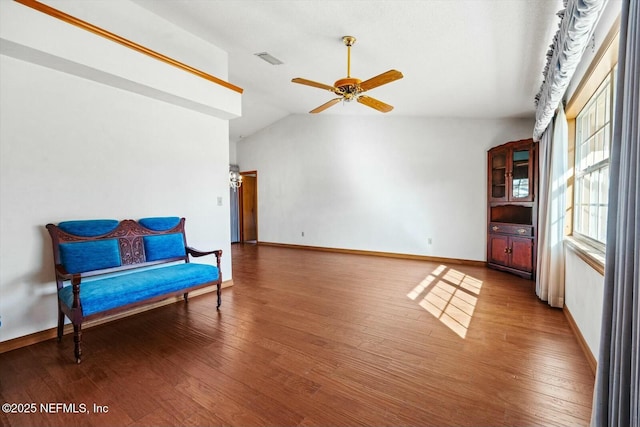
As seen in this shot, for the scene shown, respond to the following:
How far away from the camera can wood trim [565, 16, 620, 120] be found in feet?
6.01

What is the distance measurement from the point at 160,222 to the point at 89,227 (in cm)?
67

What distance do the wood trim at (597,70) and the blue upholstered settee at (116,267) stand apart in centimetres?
354

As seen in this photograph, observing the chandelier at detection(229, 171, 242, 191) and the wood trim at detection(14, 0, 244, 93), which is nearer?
the wood trim at detection(14, 0, 244, 93)

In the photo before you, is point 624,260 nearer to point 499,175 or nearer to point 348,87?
point 348,87

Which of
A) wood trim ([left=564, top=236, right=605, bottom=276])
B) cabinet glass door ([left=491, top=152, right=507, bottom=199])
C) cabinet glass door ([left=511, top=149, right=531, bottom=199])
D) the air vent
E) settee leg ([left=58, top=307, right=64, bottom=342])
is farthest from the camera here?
cabinet glass door ([left=491, top=152, right=507, bottom=199])

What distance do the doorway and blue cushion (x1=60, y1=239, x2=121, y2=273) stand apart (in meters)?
5.79

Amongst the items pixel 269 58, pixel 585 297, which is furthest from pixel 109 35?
pixel 585 297

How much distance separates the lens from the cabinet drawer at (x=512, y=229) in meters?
4.43

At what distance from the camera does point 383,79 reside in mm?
2811

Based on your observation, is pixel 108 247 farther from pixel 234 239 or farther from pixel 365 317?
pixel 234 239

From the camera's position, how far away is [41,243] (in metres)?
2.62

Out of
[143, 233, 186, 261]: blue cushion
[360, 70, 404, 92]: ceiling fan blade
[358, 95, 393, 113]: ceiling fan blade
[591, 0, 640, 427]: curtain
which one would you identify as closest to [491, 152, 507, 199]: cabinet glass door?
[358, 95, 393, 113]: ceiling fan blade

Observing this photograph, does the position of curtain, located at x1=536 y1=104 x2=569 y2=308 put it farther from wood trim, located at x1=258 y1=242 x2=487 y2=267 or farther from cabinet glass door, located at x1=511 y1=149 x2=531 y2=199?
wood trim, located at x1=258 y1=242 x2=487 y2=267

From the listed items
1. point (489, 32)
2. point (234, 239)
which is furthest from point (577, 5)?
point (234, 239)
